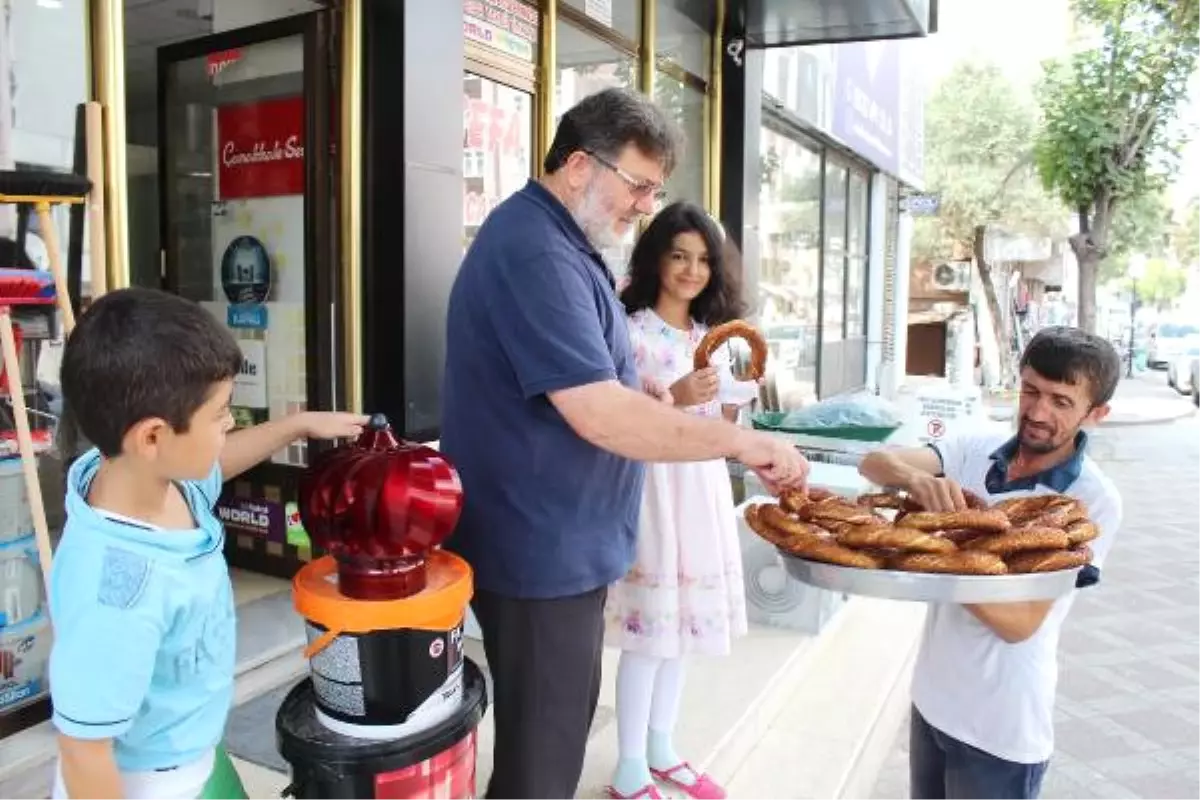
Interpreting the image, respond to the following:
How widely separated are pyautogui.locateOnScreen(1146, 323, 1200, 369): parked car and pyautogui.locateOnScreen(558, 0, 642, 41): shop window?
26.4m

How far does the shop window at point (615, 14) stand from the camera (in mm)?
5450

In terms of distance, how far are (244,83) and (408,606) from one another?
11.6 feet

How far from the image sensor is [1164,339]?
29.1 meters

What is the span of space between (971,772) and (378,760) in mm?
1307

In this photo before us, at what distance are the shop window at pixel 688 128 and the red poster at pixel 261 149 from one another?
9.97 feet

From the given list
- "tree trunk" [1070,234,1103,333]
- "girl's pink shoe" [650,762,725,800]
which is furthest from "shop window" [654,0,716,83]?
"tree trunk" [1070,234,1103,333]

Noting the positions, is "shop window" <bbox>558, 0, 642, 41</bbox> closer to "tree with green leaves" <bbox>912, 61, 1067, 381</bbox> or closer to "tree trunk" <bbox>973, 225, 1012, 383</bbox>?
"tree trunk" <bbox>973, 225, 1012, 383</bbox>

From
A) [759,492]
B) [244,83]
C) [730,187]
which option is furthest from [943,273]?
[244,83]

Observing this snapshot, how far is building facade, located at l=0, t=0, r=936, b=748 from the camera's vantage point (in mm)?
3006

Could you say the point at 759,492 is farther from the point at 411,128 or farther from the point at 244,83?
the point at 244,83

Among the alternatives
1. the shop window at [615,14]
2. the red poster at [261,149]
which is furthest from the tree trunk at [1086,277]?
the red poster at [261,149]

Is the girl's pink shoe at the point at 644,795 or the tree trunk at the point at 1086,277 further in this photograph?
the tree trunk at the point at 1086,277

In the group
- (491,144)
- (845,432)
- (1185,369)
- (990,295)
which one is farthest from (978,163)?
(491,144)

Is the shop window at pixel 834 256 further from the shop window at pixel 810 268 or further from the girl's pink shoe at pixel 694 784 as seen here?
the girl's pink shoe at pixel 694 784
